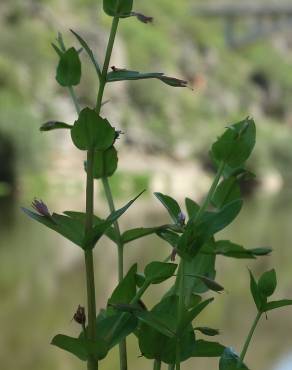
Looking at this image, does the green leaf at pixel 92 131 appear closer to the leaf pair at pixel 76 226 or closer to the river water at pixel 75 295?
the leaf pair at pixel 76 226

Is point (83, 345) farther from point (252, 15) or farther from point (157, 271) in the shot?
point (252, 15)

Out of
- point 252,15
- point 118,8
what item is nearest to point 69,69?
point 118,8

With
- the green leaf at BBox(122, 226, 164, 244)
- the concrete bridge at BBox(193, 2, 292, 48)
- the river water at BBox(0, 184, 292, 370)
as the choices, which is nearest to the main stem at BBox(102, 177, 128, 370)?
the green leaf at BBox(122, 226, 164, 244)

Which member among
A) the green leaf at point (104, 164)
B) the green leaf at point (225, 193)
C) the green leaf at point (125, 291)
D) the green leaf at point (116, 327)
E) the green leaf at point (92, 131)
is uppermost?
the green leaf at point (92, 131)

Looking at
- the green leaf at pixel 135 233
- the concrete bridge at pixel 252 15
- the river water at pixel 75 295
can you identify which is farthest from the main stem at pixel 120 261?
the concrete bridge at pixel 252 15

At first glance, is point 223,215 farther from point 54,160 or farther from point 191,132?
point 191,132

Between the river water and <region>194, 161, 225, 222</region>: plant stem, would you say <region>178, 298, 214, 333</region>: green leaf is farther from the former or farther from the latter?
the river water
